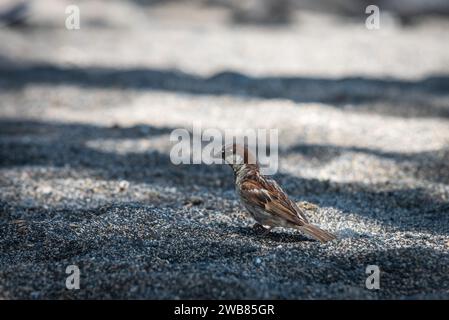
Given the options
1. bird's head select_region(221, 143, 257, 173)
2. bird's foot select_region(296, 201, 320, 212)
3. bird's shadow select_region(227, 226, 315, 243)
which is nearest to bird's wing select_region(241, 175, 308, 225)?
bird's head select_region(221, 143, 257, 173)

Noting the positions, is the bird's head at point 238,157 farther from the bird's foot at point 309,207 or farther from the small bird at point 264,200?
the bird's foot at point 309,207

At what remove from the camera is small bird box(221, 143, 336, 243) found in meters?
5.78

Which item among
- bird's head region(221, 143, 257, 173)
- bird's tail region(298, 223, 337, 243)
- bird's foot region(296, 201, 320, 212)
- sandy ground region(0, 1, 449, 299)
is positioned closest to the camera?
sandy ground region(0, 1, 449, 299)

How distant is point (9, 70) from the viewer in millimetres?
14688

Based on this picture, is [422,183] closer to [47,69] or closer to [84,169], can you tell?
[84,169]

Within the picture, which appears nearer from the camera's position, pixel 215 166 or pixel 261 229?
pixel 261 229

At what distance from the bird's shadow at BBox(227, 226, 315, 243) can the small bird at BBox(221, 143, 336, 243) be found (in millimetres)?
84

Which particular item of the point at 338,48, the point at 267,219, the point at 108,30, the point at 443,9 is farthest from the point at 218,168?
the point at 443,9

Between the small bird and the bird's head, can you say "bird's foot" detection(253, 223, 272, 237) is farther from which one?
the bird's head

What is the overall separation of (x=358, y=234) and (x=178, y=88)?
7722mm

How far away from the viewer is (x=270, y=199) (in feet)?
19.4

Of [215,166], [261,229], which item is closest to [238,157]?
[261,229]

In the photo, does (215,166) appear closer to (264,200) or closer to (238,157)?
(238,157)

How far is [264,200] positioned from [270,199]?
0.17 ft
